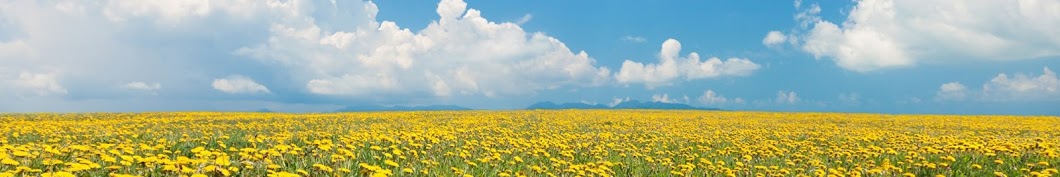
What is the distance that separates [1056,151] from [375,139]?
1238 centimetres

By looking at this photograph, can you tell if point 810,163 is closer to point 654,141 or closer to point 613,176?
point 613,176

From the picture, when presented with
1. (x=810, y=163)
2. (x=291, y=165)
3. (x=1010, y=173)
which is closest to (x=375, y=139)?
(x=291, y=165)

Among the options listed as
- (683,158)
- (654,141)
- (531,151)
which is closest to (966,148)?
(683,158)

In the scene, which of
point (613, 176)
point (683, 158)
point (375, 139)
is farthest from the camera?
point (683, 158)

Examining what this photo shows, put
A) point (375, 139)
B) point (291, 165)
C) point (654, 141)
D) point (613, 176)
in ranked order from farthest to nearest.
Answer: point (654, 141) → point (375, 139) → point (613, 176) → point (291, 165)

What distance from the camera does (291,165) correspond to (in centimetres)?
777

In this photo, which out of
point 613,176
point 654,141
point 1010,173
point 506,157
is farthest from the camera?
point 654,141

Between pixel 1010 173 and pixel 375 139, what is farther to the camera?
pixel 375 139

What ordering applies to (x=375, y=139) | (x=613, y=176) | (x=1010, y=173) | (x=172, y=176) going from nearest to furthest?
(x=172, y=176), (x=613, y=176), (x=1010, y=173), (x=375, y=139)

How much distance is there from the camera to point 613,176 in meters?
8.66

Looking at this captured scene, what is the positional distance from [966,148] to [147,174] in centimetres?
1269

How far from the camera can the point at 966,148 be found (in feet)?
37.1

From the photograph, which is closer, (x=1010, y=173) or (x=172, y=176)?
(x=172, y=176)

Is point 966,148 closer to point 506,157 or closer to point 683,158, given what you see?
point 683,158
